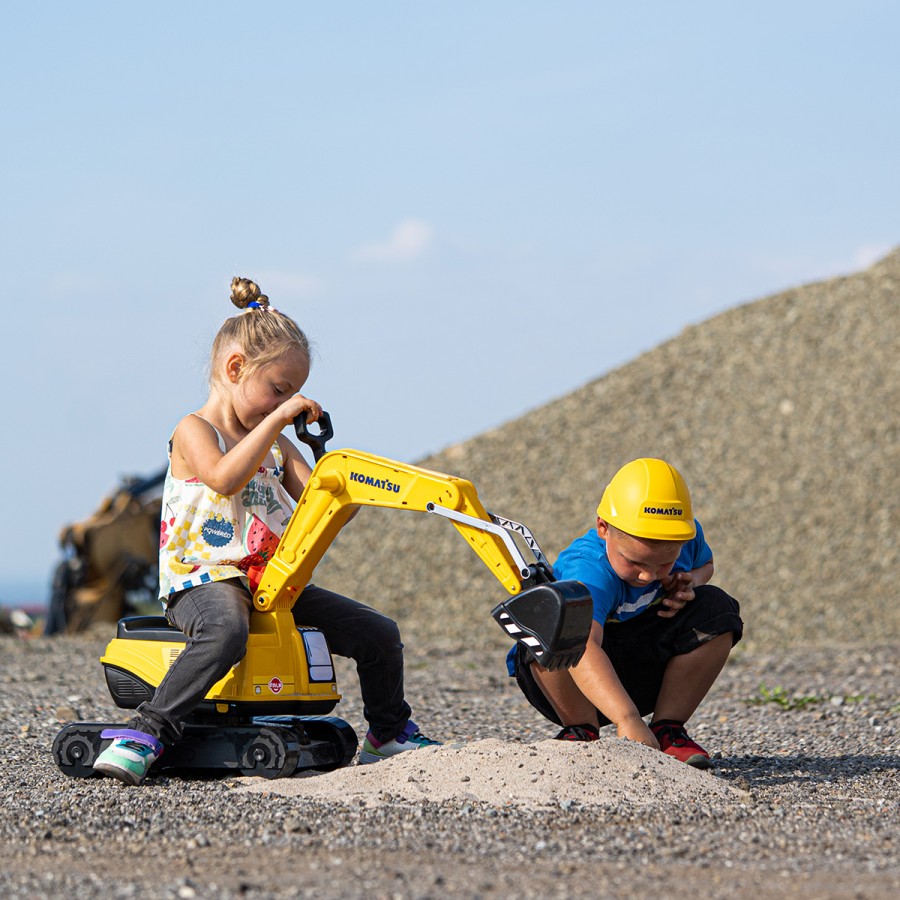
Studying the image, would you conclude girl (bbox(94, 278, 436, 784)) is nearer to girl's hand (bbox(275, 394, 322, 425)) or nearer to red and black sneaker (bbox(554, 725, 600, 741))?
girl's hand (bbox(275, 394, 322, 425))

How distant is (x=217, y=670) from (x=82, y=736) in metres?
0.72

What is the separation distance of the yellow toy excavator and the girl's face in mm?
207

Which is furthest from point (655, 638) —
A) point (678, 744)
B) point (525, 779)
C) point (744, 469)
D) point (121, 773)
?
point (744, 469)

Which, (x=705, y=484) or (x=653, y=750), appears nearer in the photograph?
(x=653, y=750)

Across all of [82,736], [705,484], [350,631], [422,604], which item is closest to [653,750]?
[350,631]

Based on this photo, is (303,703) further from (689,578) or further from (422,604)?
(422,604)

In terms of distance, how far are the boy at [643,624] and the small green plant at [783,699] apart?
2.81 metres

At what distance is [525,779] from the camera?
466cm

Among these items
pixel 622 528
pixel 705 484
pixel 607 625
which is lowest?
pixel 705 484

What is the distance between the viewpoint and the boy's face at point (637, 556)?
5109 mm

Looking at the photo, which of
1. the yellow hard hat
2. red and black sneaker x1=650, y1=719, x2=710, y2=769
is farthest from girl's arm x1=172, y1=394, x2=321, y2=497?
red and black sneaker x1=650, y1=719, x2=710, y2=769

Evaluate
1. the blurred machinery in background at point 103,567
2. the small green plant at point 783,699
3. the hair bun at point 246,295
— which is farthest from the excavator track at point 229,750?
the blurred machinery in background at point 103,567

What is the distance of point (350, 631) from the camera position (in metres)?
5.46

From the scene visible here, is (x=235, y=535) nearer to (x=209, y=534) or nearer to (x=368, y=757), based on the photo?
(x=209, y=534)
